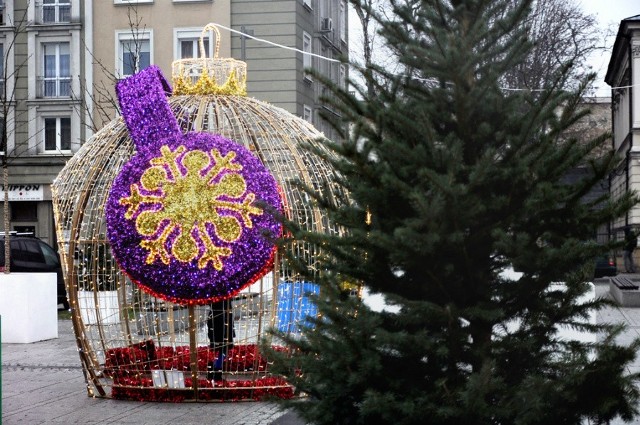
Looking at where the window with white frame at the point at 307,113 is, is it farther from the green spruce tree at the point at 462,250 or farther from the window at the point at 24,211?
the green spruce tree at the point at 462,250

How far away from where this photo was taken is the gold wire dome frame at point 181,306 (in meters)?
10.1

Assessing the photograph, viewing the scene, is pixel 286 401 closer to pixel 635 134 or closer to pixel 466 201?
pixel 466 201

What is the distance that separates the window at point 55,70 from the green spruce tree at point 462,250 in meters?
35.9

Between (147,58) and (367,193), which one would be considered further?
(147,58)

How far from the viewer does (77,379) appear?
40.2 ft

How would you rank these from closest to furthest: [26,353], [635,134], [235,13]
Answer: [26,353]
[235,13]
[635,134]

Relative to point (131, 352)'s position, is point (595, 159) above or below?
above

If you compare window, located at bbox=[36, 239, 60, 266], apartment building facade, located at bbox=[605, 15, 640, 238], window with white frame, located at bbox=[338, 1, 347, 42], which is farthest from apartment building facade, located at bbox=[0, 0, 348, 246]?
window, located at bbox=[36, 239, 60, 266]

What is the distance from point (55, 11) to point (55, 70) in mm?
2157

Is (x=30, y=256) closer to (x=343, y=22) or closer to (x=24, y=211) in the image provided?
(x=24, y=211)

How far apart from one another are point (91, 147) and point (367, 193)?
239 inches

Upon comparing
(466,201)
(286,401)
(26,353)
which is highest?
(466,201)

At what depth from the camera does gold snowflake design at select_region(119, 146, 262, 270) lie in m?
9.54

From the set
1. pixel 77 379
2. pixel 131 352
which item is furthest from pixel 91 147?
pixel 77 379
